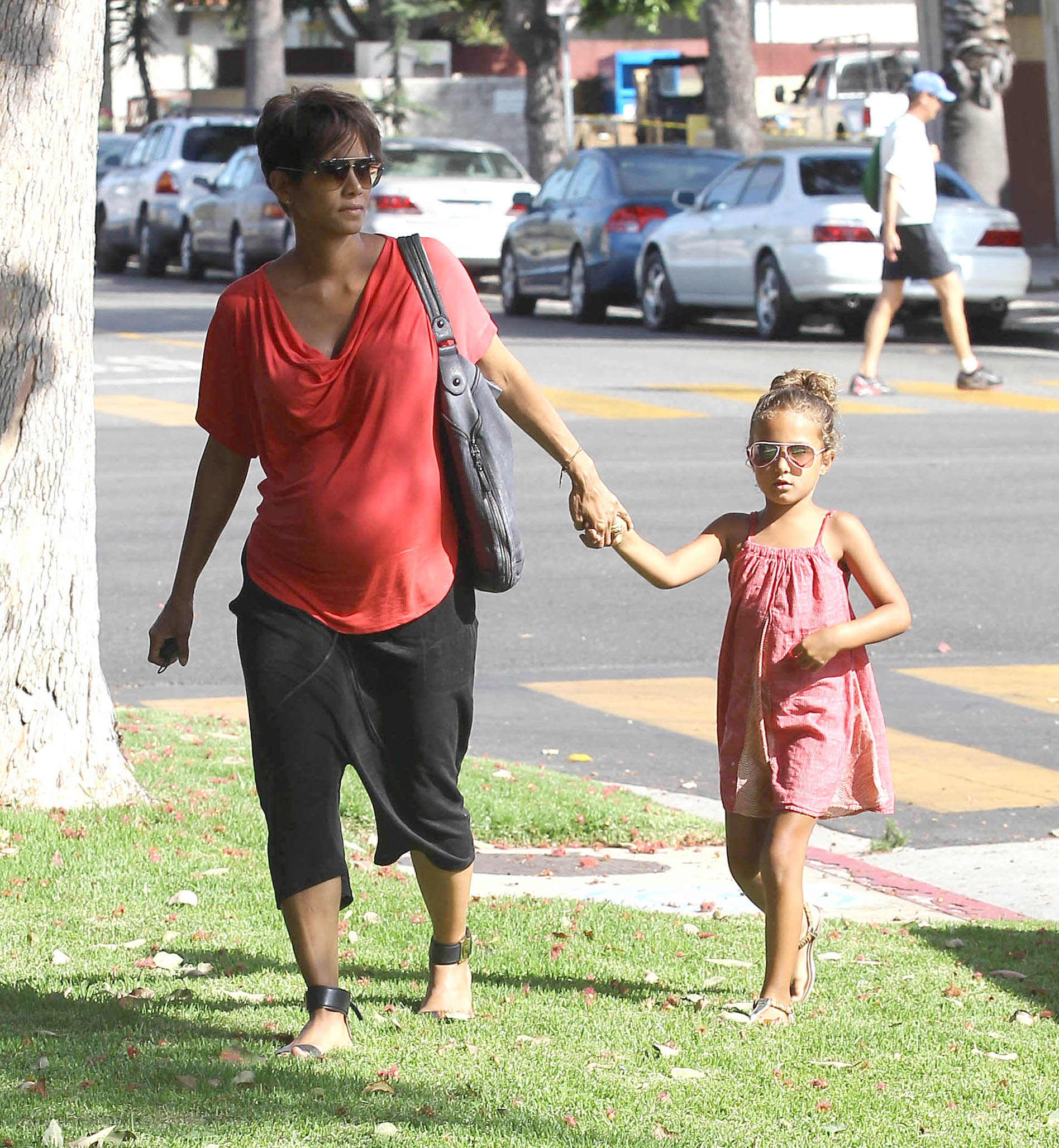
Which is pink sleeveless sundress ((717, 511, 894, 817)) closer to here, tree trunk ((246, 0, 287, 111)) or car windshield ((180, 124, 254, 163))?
car windshield ((180, 124, 254, 163))

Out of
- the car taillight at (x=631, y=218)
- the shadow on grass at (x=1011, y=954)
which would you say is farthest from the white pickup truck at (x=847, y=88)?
the shadow on grass at (x=1011, y=954)

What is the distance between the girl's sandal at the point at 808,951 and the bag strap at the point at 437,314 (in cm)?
→ 134

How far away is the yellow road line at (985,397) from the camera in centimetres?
1570

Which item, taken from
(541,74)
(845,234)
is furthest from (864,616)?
(541,74)

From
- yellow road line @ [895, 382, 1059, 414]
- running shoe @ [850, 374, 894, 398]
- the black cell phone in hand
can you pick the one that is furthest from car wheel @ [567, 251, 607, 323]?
the black cell phone in hand

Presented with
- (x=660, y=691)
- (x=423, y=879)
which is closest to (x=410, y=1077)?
(x=423, y=879)

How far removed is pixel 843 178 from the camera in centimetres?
2028

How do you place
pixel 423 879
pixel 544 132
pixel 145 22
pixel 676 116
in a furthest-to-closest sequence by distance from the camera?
pixel 145 22
pixel 676 116
pixel 544 132
pixel 423 879

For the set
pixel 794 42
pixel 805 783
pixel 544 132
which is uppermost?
pixel 794 42

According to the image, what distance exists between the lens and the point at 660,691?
8305 mm

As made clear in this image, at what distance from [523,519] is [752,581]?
278 inches

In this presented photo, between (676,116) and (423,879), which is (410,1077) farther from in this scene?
(676,116)

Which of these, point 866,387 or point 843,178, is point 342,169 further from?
point 843,178

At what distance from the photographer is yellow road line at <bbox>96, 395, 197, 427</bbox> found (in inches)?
606
